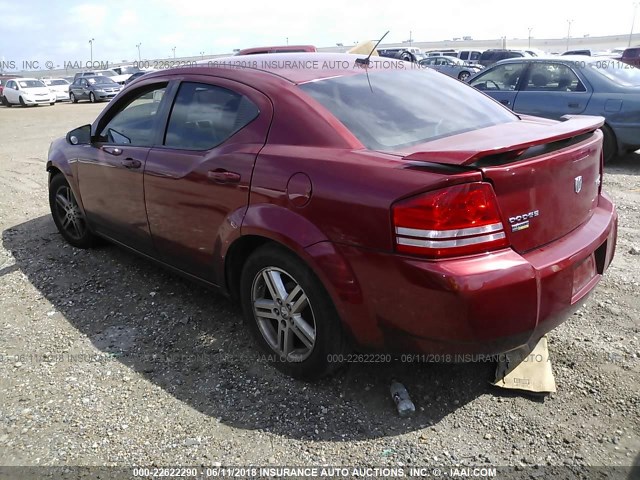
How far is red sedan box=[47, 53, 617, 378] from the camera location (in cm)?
220

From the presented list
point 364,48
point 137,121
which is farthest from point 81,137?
point 364,48

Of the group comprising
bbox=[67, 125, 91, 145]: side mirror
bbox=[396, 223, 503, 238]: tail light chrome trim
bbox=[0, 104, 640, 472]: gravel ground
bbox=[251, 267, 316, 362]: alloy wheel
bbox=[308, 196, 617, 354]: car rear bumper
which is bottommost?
bbox=[0, 104, 640, 472]: gravel ground

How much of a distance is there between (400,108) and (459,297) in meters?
1.21

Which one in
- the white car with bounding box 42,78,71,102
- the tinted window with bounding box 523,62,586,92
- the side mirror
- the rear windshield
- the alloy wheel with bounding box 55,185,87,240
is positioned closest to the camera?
the rear windshield

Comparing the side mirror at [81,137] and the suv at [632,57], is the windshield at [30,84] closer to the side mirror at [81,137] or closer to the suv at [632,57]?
the side mirror at [81,137]

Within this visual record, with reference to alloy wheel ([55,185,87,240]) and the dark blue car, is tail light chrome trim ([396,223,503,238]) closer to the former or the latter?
alloy wheel ([55,185,87,240])

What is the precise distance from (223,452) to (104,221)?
241cm

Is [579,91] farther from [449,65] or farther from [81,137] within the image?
[449,65]

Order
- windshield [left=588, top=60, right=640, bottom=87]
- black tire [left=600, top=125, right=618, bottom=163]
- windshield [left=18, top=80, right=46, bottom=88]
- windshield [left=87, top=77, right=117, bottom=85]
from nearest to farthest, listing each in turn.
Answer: black tire [left=600, top=125, right=618, bottom=163], windshield [left=588, top=60, right=640, bottom=87], windshield [left=18, top=80, right=46, bottom=88], windshield [left=87, top=77, right=117, bottom=85]

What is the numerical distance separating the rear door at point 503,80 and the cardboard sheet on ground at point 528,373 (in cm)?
590

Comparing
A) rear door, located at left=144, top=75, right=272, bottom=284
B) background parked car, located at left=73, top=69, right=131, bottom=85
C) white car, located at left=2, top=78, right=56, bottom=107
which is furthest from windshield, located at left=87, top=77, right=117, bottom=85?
rear door, located at left=144, top=75, right=272, bottom=284

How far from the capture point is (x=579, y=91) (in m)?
7.40

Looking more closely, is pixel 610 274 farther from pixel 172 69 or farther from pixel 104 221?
pixel 104 221

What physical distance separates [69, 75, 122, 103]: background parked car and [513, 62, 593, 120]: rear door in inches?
942
